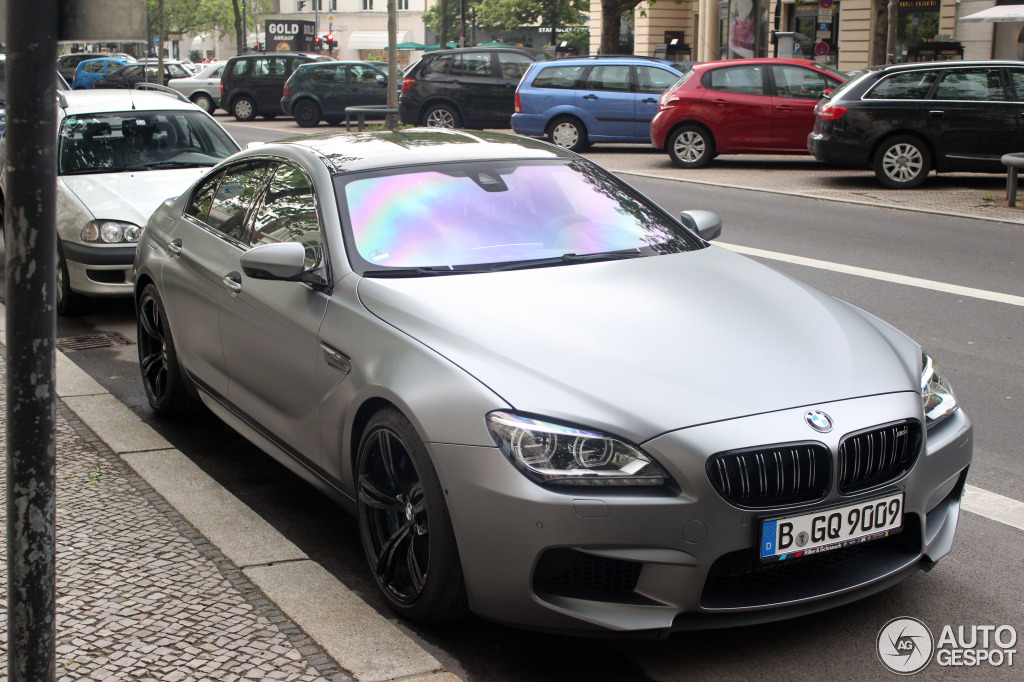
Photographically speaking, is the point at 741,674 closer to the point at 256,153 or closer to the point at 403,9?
the point at 256,153

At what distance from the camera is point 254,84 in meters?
33.0

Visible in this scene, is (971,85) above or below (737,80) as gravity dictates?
below

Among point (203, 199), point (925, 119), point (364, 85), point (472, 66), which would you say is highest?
point (472, 66)

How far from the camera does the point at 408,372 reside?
142 inches

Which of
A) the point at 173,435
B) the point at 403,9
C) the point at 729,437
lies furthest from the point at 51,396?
the point at 403,9

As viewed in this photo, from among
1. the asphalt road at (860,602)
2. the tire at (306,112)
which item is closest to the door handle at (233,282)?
the asphalt road at (860,602)

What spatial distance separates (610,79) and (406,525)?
17592mm

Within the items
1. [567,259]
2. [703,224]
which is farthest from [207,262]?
[703,224]

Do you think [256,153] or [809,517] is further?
[256,153]

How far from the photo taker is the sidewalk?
3279 mm

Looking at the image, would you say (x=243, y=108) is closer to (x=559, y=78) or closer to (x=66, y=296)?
(x=559, y=78)

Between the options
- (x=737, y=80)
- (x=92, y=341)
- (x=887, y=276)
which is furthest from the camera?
(x=737, y=80)

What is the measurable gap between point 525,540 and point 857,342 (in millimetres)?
1409

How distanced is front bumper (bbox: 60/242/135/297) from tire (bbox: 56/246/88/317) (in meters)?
0.13
